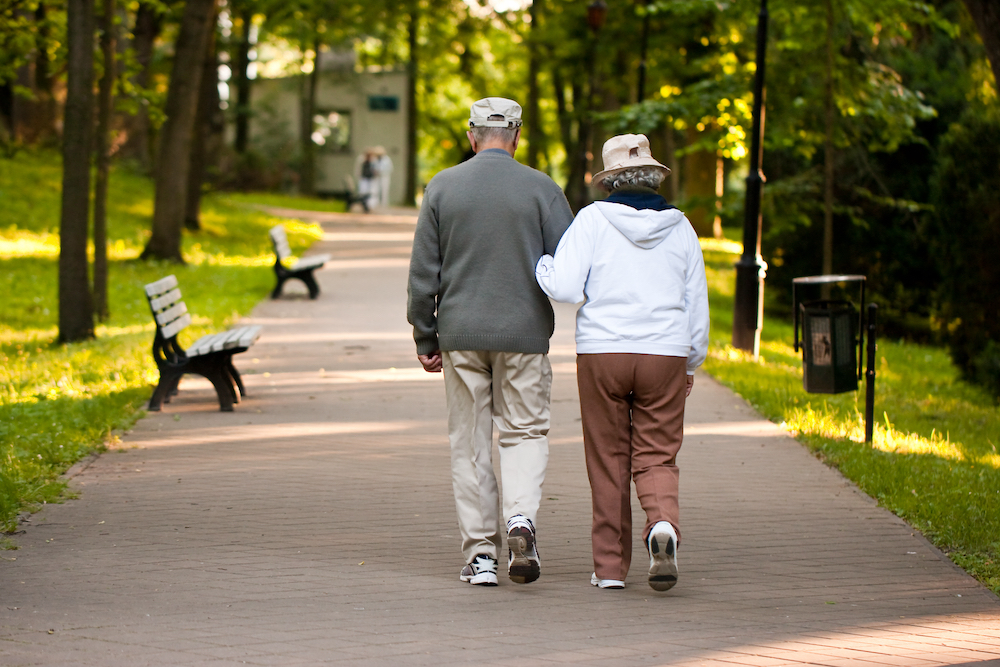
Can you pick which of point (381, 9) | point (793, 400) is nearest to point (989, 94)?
point (793, 400)

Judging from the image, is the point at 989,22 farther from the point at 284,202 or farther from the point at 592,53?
the point at 284,202

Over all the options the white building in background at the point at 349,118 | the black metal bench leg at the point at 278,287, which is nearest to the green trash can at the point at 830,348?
the black metal bench leg at the point at 278,287

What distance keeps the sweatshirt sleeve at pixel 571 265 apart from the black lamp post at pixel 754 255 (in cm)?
800

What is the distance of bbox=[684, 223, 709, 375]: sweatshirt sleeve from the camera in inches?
194

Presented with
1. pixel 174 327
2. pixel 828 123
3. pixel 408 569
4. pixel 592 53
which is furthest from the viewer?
pixel 592 53

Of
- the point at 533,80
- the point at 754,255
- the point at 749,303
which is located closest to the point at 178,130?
the point at 754,255

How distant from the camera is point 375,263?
21969mm

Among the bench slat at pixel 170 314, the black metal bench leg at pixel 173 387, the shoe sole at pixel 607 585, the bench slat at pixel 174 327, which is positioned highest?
the bench slat at pixel 170 314

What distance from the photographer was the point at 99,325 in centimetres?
1399

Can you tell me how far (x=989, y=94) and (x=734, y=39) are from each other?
578cm

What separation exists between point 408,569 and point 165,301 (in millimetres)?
5072

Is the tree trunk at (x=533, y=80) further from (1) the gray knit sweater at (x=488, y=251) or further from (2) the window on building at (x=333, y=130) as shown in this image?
(1) the gray knit sweater at (x=488, y=251)

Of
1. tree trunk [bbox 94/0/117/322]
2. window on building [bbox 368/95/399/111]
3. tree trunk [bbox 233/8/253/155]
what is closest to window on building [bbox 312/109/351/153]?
window on building [bbox 368/95/399/111]

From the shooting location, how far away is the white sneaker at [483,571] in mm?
5008
